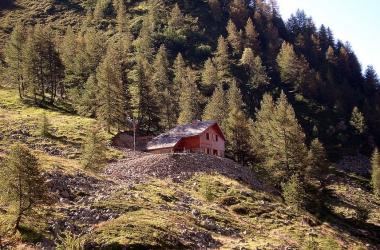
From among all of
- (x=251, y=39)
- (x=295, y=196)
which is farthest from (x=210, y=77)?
(x=295, y=196)

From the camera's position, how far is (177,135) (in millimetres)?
77812

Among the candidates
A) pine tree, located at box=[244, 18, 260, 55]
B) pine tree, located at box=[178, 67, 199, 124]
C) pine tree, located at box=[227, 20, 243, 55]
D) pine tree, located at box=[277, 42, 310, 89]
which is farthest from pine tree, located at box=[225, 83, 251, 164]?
pine tree, located at box=[244, 18, 260, 55]

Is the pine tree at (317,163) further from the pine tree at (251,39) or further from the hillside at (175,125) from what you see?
the pine tree at (251,39)

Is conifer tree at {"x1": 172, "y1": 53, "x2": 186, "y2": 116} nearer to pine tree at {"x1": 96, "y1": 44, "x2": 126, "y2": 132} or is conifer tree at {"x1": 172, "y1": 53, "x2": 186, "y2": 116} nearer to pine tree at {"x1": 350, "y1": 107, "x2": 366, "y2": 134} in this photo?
pine tree at {"x1": 96, "y1": 44, "x2": 126, "y2": 132}

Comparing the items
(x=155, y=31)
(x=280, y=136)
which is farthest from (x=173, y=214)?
(x=155, y=31)

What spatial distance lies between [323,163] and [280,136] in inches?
617

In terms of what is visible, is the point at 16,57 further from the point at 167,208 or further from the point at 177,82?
the point at 167,208

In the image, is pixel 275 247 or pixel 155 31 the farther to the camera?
pixel 155 31

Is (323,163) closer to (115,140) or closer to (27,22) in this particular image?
(115,140)

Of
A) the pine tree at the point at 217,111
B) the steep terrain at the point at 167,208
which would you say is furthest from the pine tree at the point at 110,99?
the pine tree at the point at 217,111

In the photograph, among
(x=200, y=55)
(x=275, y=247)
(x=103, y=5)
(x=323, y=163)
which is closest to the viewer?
(x=275, y=247)

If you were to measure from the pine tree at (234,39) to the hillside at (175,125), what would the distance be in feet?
2.38

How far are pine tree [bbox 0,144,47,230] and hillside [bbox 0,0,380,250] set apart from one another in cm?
10

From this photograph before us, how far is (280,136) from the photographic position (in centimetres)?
7594
